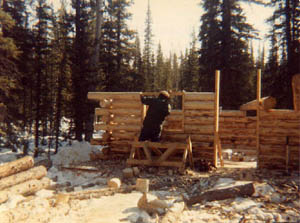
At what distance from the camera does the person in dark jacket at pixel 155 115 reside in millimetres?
9780

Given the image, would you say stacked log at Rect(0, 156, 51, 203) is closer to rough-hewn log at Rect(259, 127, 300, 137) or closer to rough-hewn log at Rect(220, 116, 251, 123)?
rough-hewn log at Rect(259, 127, 300, 137)

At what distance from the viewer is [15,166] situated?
27.6 ft

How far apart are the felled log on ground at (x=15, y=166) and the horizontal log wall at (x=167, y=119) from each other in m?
3.16

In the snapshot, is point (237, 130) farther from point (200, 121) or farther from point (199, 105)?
point (199, 105)

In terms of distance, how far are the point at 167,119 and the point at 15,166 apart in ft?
18.9

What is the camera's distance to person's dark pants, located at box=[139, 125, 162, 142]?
9.98m

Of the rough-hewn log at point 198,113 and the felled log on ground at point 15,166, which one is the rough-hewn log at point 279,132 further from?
the felled log on ground at point 15,166

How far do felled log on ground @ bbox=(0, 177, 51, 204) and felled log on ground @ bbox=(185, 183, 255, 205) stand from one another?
4.48m

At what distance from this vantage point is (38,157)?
14242 millimetres

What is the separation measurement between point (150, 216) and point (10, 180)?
4477 millimetres

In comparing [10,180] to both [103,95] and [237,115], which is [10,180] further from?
[237,115]

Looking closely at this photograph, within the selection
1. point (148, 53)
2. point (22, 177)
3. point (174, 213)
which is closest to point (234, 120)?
point (174, 213)

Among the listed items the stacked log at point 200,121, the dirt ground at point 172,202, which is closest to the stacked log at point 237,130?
the stacked log at point 200,121

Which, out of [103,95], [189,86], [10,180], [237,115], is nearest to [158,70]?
[189,86]
